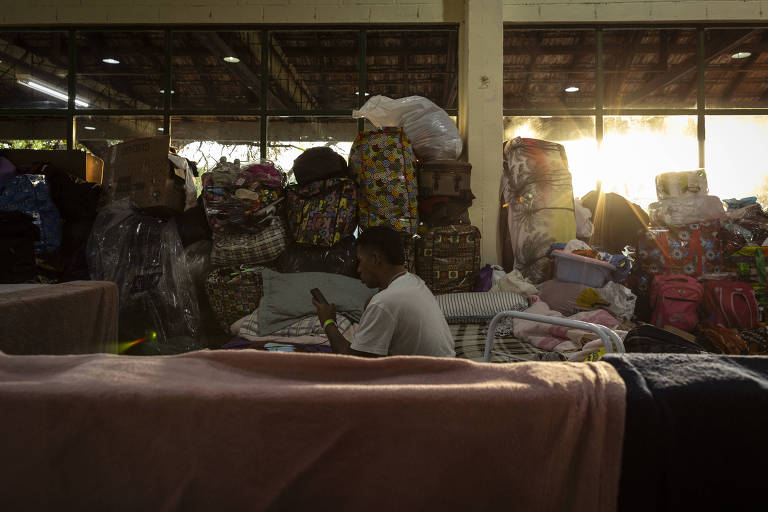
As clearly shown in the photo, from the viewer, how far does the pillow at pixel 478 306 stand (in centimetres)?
370

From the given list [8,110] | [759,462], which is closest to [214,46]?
[8,110]

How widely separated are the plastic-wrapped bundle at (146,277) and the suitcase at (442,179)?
2.21 m

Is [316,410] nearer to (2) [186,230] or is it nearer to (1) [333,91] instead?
(2) [186,230]

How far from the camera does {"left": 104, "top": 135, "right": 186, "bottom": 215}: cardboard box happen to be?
3787mm

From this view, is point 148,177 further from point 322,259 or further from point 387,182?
point 387,182

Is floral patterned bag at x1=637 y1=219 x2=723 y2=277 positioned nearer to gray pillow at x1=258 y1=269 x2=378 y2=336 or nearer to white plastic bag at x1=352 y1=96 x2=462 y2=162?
white plastic bag at x1=352 y1=96 x2=462 y2=162

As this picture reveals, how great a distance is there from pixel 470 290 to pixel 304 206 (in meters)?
1.68

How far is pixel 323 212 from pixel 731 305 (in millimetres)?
3491

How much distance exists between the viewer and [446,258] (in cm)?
405

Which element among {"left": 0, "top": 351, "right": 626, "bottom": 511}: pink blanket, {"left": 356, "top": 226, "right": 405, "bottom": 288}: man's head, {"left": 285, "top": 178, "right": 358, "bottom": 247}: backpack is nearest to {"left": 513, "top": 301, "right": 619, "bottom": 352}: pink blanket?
{"left": 356, "top": 226, "right": 405, "bottom": 288}: man's head

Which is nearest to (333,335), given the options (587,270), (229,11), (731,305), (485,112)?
(587,270)

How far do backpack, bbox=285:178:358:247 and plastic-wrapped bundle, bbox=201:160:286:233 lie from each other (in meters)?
0.21

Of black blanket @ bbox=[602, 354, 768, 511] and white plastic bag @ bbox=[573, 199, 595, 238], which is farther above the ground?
white plastic bag @ bbox=[573, 199, 595, 238]

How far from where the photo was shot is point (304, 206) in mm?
3896
